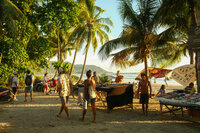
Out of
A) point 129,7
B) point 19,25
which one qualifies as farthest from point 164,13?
point 19,25

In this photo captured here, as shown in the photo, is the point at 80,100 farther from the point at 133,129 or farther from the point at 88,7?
the point at 88,7

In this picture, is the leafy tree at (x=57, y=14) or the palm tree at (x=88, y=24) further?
the palm tree at (x=88, y=24)

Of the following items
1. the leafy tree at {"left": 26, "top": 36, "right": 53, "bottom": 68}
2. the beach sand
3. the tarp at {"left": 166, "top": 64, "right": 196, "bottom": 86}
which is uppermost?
the leafy tree at {"left": 26, "top": 36, "right": 53, "bottom": 68}

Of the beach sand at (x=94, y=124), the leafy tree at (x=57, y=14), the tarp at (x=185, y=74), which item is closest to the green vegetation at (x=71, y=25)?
the leafy tree at (x=57, y=14)

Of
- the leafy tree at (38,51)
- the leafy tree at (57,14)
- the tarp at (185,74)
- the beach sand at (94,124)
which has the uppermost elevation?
the leafy tree at (57,14)

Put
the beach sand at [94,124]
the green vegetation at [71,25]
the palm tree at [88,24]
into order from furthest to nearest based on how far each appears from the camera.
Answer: the palm tree at [88,24] < the green vegetation at [71,25] < the beach sand at [94,124]

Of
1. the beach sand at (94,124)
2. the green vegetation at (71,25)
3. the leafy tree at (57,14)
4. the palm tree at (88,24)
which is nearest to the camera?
the beach sand at (94,124)

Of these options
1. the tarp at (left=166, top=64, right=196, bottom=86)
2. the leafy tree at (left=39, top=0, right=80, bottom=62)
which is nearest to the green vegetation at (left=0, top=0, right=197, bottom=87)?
the leafy tree at (left=39, top=0, right=80, bottom=62)

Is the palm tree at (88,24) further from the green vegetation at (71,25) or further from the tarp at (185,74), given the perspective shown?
the tarp at (185,74)

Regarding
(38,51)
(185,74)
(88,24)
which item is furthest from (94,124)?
(88,24)

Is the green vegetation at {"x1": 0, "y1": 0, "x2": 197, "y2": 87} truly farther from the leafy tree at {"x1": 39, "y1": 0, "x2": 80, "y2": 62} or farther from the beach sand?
the beach sand

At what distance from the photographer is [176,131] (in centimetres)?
476

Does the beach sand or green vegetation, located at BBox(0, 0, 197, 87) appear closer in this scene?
the beach sand

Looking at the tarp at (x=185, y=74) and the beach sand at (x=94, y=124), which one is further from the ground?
the tarp at (x=185, y=74)
